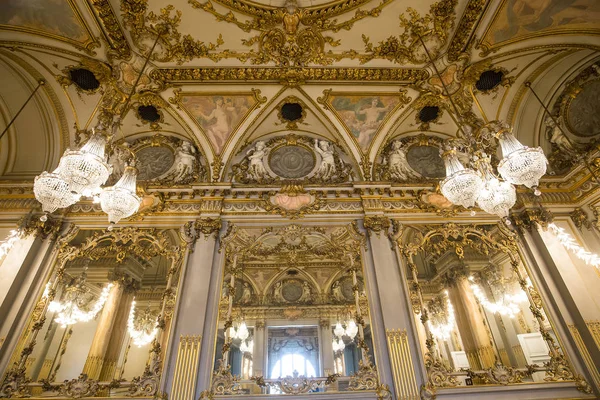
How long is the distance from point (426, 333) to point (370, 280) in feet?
4.66

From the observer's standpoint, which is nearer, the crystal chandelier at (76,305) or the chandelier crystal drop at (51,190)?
the chandelier crystal drop at (51,190)

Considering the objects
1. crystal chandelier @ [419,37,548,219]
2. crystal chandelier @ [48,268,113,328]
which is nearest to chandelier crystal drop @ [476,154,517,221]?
crystal chandelier @ [419,37,548,219]

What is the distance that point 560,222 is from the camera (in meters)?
7.28

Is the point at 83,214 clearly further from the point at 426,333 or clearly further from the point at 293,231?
the point at 426,333

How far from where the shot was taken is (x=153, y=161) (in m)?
8.23

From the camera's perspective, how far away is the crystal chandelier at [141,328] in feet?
28.5

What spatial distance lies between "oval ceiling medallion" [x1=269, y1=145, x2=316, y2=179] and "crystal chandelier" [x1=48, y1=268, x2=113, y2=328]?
18.5 feet

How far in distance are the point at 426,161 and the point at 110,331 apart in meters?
9.47

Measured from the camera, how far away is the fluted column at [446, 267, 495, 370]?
26.1 ft

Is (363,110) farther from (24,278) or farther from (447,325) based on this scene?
(24,278)

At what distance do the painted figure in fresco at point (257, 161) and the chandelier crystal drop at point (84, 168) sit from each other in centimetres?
381

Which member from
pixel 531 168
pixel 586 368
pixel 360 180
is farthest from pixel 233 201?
pixel 586 368

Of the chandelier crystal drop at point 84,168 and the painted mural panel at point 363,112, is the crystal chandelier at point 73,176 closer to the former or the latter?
the chandelier crystal drop at point 84,168

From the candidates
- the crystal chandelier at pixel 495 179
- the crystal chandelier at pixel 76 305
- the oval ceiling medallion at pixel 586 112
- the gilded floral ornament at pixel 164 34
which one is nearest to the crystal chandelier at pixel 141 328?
the crystal chandelier at pixel 76 305
